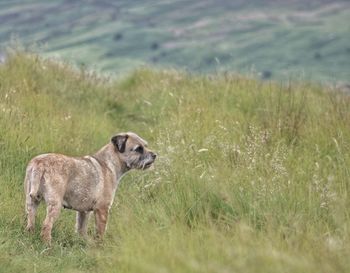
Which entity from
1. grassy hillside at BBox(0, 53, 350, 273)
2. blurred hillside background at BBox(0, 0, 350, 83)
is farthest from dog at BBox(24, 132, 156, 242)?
blurred hillside background at BBox(0, 0, 350, 83)

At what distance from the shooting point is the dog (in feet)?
25.6

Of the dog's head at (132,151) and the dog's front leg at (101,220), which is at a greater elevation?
the dog's head at (132,151)

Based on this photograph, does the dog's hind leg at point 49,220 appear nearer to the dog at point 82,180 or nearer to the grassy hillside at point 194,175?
the dog at point 82,180

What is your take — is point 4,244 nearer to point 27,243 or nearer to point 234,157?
point 27,243

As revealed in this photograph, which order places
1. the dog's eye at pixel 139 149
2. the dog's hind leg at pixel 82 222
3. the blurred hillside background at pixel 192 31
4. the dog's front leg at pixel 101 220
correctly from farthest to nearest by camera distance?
1. the blurred hillside background at pixel 192 31
2. the dog's eye at pixel 139 149
3. the dog's hind leg at pixel 82 222
4. the dog's front leg at pixel 101 220

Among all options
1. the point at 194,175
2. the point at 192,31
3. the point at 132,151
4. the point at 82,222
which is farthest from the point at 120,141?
the point at 192,31

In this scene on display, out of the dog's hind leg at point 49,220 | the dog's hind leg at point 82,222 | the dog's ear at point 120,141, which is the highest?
the dog's ear at point 120,141

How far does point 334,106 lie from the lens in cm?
1261

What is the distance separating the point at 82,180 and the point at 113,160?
3.04ft

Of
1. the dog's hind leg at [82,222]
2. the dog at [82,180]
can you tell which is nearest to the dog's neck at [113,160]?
the dog at [82,180]

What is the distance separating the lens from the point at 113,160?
9148 mm

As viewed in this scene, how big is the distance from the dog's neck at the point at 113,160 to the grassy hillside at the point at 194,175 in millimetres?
338

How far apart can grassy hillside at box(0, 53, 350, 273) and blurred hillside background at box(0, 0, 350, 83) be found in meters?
82.9

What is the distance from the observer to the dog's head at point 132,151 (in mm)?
9164
